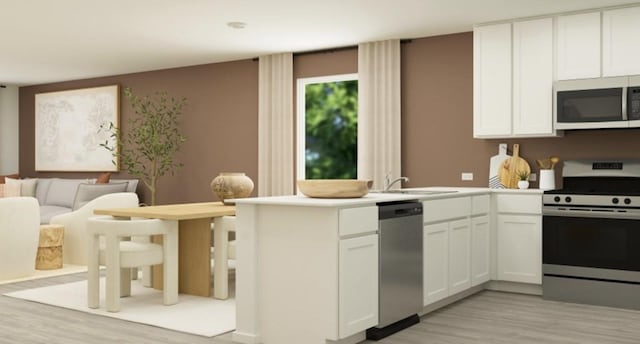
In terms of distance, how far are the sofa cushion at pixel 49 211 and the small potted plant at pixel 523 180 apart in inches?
211

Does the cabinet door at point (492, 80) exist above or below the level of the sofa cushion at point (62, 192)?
above

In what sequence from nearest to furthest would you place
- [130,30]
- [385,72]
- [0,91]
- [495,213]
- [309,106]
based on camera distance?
[495,213], [130,30], [385,72], [0,91], [309,106]

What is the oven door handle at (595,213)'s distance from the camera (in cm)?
480

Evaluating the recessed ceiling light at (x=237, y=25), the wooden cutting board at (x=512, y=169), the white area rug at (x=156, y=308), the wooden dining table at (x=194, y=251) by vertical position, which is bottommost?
the white area rug at (x=156, y=308)

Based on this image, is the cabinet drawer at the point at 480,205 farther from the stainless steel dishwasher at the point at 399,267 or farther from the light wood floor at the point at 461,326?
the stainless steel dishwasher at the point at 399,267

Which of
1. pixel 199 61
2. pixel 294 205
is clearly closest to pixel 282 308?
pixel 294 205

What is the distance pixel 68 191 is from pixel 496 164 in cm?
591

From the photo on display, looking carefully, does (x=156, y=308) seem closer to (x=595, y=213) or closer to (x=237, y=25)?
(x=237, y=25)

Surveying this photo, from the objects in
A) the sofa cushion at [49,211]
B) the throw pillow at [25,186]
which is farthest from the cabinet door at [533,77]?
the throw pillow at [25,186]

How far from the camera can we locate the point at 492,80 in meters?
5.74

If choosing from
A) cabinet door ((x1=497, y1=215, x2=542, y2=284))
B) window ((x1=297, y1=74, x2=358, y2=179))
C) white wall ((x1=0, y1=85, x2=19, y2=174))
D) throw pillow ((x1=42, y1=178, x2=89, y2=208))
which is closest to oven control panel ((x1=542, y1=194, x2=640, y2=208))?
cabinet door ((x1=497, y1=215, x2=542, y2=284))

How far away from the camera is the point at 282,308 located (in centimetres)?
370

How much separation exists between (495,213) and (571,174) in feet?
2.48

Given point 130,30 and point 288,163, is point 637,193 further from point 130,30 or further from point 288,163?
point 130,30
